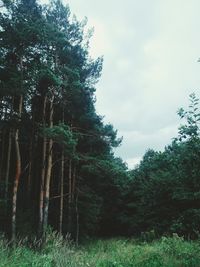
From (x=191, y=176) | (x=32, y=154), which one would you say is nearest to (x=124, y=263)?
(x=191, y=176)

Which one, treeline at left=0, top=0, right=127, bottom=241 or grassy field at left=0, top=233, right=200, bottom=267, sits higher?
treeline at left=0, top=0, right=127, bottom=241

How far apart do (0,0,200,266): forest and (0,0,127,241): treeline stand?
6 centimetres

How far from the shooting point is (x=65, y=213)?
32.6 meters

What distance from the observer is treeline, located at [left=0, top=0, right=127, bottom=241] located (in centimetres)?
1934

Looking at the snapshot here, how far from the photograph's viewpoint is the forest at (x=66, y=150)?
1820cm

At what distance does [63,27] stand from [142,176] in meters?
20.7

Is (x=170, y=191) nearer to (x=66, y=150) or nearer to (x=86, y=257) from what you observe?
(x=66, y=150)

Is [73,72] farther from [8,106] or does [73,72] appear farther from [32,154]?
[32,154]

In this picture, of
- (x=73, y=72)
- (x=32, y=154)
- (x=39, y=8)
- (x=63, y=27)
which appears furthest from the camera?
(x=32, y=154)

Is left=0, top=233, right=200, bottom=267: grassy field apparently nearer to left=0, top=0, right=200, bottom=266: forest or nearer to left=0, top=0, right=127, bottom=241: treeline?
left=0, top=0, right=200, bottom=266: forest

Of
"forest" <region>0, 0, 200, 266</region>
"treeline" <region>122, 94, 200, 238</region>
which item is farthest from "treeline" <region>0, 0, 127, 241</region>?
"treeline" <region>122, 94, 200, 238</region>

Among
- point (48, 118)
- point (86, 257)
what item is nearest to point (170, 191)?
point (48, 118)

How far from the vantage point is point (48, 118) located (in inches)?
1067

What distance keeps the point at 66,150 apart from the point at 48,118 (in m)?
7.00
